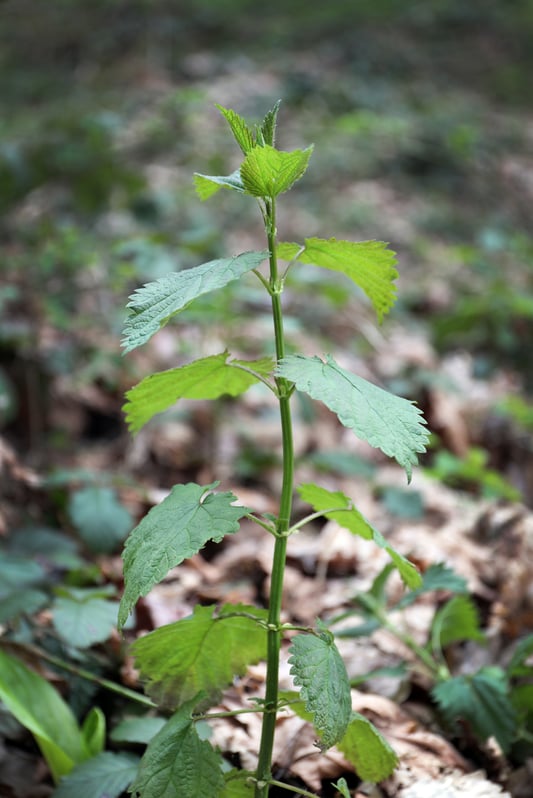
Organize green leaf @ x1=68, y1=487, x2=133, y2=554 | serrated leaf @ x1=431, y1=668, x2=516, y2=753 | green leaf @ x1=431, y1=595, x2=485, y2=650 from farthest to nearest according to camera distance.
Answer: green leaf @ x1=68, y1=487, x2=133, y2=554
green leaf @ x1=431, y1=595, x2=485, y2=650
serrated leaf @ x1=431, y1=668, x2=516, y2=753

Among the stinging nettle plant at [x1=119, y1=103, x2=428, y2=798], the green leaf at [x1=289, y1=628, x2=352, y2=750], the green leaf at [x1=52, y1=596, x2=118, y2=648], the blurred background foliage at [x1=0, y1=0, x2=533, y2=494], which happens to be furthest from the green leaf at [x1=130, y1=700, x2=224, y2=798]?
the blurred background foliage at [x1=0, y1=0, x2=533, y2=494]

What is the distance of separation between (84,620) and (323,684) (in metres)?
0.55

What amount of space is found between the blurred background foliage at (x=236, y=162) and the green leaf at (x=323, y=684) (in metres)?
1.33

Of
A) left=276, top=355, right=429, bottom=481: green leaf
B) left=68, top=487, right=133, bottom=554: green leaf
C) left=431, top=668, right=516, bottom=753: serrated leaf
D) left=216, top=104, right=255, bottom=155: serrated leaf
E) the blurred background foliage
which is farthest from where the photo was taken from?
the blurred background foliage

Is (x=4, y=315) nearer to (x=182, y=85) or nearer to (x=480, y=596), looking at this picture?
(x=480, y=596)

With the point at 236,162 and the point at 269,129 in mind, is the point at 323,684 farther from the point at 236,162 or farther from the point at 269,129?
the point at 236,162

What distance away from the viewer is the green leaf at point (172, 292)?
723 mm

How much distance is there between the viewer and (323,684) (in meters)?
0.75

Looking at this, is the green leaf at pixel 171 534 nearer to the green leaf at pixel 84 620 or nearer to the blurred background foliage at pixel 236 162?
the green leaf at pixel 84 620

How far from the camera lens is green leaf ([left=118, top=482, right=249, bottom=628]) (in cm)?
71

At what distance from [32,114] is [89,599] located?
506cm

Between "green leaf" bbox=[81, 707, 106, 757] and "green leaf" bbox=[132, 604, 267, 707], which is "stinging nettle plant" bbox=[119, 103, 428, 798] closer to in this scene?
"green leaf" bbox=[132, 604, 267, 707]

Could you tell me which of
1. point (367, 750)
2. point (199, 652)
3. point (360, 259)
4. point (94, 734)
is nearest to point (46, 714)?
point (94, 734)

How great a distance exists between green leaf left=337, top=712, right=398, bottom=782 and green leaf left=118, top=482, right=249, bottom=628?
311 mm
